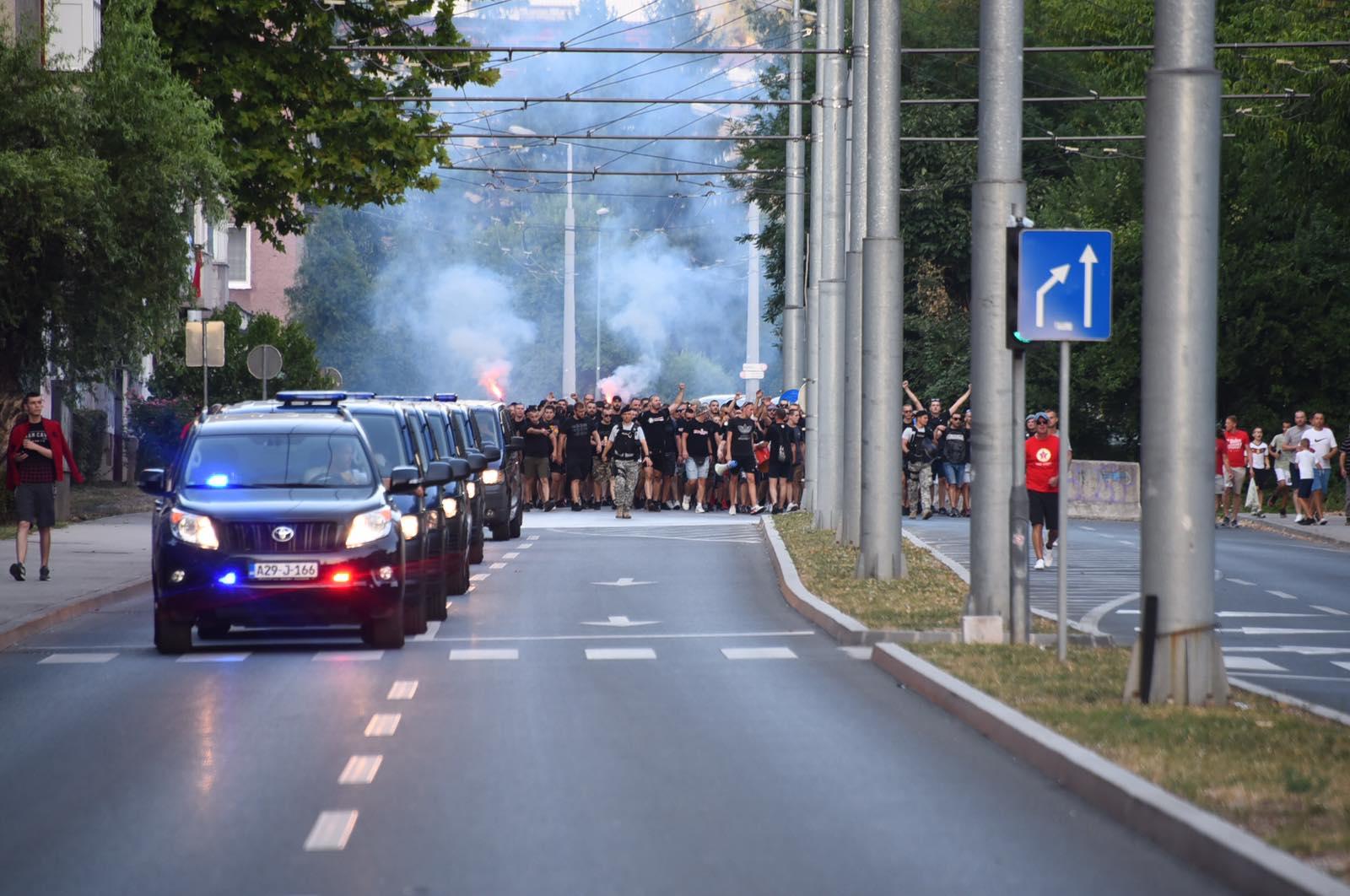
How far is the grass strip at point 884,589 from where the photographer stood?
1758 cm

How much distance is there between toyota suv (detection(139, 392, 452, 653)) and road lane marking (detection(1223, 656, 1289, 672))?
5.84m

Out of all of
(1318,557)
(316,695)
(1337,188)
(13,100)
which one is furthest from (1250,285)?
(316,695)

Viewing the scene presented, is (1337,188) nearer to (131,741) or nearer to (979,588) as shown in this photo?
(979,588)

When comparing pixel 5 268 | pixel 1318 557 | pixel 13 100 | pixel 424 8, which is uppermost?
pixel 424 8

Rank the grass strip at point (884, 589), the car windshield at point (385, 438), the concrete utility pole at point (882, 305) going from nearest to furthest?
the grass strip at point (884, 589) < the car windshield at point (385, 438) < the concrete utility pole at point (882, 305)

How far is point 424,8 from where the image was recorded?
36.8m

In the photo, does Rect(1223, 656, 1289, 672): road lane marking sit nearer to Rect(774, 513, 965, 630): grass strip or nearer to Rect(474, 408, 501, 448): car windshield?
Rect(774, 513, 965, 630): grass strip

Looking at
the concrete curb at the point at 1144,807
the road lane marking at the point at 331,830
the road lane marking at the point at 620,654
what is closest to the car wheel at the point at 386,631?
the road lane marking at the point at 620,654

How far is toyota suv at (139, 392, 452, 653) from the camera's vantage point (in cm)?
1617

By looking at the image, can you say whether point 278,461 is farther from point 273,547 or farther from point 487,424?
point 487,424

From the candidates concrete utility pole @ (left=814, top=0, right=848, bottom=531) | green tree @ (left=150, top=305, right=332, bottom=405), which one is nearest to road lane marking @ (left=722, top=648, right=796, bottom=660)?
concrete utility pole @ (left=814, top=0, right=848, bottom=531)

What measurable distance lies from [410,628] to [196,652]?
6.19ft

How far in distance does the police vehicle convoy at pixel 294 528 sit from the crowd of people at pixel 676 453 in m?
21.4

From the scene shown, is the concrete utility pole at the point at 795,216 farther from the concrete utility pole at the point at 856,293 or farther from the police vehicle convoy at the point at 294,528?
the police vehicle convoy at the point at 294,528
